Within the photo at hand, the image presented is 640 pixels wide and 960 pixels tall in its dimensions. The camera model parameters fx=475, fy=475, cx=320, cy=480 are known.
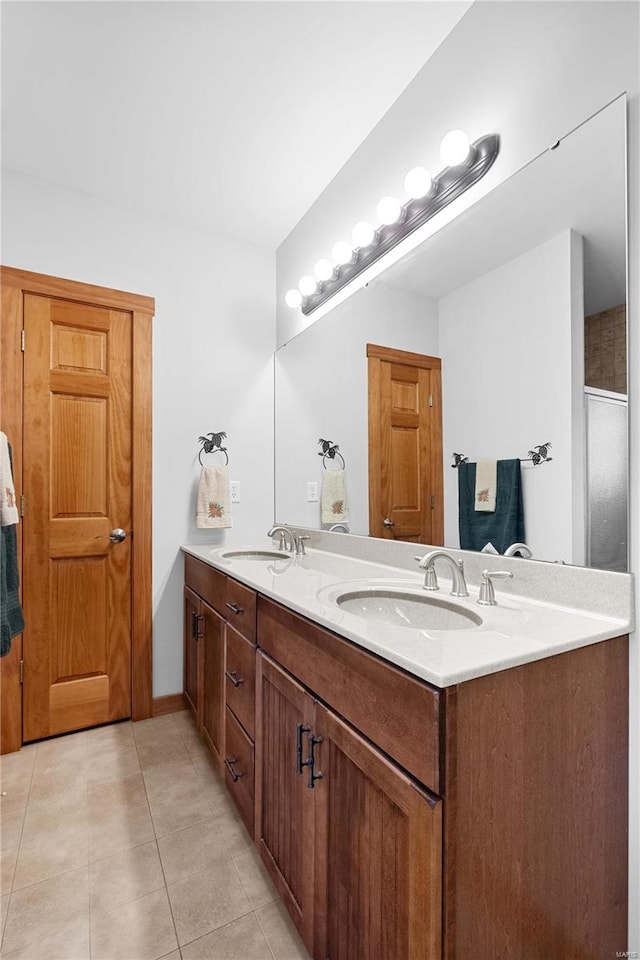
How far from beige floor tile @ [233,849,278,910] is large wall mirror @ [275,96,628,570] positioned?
1.11m

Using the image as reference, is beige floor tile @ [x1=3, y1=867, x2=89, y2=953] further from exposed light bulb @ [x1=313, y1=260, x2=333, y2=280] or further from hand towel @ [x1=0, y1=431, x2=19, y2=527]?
exposed light bulb @ [x1=313, y1=260, x2=333, y2=280]

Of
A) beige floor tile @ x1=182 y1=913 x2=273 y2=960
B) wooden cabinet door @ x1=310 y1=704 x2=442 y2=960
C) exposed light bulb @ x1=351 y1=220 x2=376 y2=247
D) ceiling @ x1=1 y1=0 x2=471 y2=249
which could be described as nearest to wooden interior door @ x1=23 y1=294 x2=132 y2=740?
ceiling @ x1=1 y1=0 x2=471 y2=249

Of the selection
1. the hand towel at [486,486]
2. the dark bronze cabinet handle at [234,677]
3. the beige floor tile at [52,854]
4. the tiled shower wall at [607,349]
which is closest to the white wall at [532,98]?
the tiled shower wall at [607,349]

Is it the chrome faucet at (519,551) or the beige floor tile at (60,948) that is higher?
the chrome faucet at (519,551)

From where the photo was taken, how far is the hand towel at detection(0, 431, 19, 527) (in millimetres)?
1614

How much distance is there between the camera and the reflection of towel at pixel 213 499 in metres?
2.33

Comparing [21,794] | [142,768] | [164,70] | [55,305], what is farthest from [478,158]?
[21,794]

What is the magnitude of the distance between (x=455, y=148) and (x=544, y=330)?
0.63 m

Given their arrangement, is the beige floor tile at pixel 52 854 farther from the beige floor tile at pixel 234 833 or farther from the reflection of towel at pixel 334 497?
the reflection of towel at pixel 334 497

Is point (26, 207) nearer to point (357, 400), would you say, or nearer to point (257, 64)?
point (257, 64)

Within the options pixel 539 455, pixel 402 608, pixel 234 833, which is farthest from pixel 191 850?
pixel 539 455

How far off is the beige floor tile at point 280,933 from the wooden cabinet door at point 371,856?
6.8 inches

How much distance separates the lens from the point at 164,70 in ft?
5.16

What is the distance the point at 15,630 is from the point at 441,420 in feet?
→ 5.46
